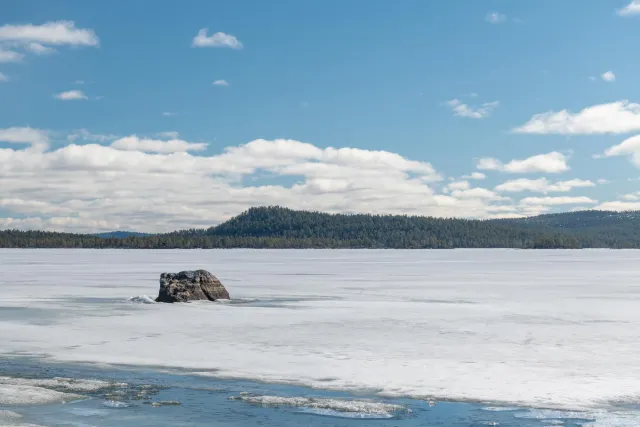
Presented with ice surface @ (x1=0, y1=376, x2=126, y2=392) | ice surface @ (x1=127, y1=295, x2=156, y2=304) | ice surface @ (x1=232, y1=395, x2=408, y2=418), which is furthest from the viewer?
ice surface @ (x1=127, y1=295, x2=156, y2=304)

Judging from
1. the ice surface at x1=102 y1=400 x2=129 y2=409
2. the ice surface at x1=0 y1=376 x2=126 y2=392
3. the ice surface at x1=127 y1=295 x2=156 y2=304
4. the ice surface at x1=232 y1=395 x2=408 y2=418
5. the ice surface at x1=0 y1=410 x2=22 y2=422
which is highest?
the ice surface at x1=127 y1=295 x2=156 y2=304

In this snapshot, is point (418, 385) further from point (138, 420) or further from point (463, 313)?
point (463, 313)

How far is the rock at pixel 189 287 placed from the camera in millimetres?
26500

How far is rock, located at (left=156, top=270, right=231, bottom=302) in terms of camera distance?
2650 centimetres

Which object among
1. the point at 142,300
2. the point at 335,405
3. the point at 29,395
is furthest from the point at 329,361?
the point at 142,300

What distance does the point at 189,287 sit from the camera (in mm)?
27031

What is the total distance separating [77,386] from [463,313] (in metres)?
13.3

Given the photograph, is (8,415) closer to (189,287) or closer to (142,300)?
(142,300)

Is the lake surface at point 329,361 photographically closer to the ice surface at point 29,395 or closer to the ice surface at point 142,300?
the ice surface at point 29,395

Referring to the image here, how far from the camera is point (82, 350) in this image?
15359 mm

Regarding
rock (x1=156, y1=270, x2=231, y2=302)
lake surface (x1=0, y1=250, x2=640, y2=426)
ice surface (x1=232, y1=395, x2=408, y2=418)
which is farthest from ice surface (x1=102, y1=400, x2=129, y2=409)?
rock (x1=156, y1=270, x2=231, y2=302)

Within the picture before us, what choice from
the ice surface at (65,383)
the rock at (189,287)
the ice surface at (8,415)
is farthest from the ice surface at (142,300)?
the ice surface at (8,415)

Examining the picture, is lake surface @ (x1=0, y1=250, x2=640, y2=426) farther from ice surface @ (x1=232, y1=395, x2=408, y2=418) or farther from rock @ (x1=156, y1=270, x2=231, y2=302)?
rock @ (x1=156, y1=270, x2=231, y2=302)

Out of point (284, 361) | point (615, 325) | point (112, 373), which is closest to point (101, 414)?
point (112, 373)
